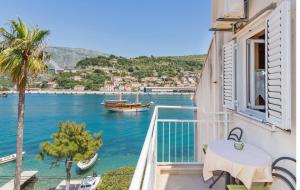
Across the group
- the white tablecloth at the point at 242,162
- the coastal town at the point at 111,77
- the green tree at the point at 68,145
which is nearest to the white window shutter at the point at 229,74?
the white tablecloth at the point at 242,162

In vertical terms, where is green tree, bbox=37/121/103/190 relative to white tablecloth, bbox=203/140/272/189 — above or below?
below

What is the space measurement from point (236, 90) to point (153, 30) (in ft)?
354

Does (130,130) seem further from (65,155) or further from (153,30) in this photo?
(153,30)

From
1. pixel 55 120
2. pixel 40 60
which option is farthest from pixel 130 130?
pixel 40 60

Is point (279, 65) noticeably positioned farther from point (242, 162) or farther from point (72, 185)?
point (72, 185)

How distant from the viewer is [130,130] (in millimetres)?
40188

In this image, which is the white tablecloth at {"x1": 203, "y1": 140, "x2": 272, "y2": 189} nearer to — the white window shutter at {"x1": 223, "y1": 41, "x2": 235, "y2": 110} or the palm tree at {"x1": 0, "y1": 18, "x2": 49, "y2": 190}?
the white window shutter at {"x1": 223, "y1": 41, "x2": 235, "y2": 110}

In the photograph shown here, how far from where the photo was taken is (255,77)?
11.1 feet

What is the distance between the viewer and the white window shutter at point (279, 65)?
192 centimetres

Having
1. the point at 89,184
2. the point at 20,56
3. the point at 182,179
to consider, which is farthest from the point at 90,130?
the point at 182,179

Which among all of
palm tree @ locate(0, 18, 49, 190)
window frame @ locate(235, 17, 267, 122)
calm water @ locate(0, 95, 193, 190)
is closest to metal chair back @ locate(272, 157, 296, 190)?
window frame @ locate(235, 17, 267, 122)

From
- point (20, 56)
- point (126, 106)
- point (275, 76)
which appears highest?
point (20, 56)

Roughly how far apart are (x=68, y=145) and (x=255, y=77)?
14.6 m

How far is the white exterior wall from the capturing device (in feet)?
6.49
